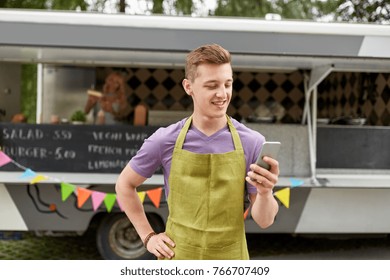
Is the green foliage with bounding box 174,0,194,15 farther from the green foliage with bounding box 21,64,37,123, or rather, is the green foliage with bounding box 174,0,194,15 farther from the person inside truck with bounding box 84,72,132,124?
the person inside truck with bounding box 84,72,132,124

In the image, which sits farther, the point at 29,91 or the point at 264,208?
the point at 29,91

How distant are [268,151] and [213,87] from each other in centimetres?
30

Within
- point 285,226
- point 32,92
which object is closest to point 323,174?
point 285,226

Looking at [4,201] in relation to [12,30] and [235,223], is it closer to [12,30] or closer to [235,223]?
[12,30]

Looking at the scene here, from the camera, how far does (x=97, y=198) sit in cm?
510

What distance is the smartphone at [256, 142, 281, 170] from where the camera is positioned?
1.57m

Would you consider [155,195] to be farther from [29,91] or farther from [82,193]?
[29,91]

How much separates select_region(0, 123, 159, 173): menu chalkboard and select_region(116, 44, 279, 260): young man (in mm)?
3537

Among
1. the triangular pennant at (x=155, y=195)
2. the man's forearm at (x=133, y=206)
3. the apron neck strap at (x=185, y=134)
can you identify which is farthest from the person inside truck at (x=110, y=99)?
the apron neck strap at (x=185, y=134)

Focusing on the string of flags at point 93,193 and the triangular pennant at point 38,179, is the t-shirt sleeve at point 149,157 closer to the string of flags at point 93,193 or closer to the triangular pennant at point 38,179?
the string of flags at point 93,193

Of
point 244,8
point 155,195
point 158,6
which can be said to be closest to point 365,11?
point 244,8

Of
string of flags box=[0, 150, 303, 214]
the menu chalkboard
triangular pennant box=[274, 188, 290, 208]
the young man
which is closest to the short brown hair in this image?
the young man

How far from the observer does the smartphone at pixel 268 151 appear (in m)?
1.57

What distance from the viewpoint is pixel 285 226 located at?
5.48 metres
